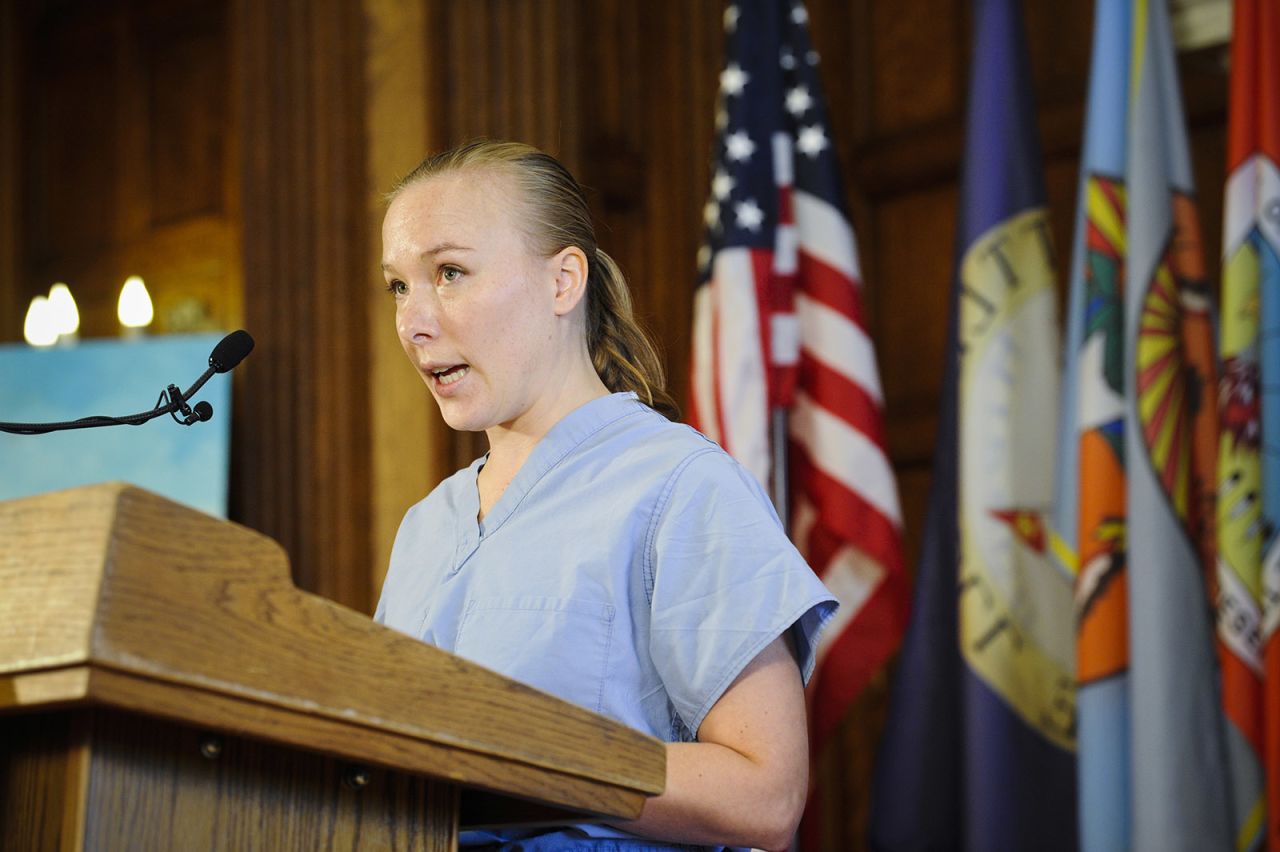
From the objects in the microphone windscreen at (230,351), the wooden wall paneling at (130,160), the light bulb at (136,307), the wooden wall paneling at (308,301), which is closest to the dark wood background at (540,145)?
the wooden wall paneling at (308,301)

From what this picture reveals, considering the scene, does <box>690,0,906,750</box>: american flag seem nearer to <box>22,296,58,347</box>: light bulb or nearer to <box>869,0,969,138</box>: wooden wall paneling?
<box>869,0,969,138</box>: wooden wall paneling

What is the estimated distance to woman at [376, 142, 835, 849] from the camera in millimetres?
1216

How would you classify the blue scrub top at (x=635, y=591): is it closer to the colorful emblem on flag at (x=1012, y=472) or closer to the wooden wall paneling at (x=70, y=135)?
the colorful emblem on flag at (x=1012, y=472)

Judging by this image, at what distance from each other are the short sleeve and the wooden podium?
0.23 meters

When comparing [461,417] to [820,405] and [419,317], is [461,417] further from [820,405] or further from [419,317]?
[820,405]

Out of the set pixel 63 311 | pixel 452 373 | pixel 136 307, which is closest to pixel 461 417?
pixel 452 373

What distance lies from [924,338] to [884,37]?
28.9 inches

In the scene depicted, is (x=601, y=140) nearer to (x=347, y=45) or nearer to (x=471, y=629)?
(x=347, y=45)

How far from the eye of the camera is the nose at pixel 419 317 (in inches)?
56.7

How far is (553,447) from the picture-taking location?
57.3 inches

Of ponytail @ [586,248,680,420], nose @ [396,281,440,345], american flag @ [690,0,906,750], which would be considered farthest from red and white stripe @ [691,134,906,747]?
nose @ [396,281,440,345]

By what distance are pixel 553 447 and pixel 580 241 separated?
250 millimetres

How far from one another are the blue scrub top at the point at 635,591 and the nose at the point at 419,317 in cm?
18

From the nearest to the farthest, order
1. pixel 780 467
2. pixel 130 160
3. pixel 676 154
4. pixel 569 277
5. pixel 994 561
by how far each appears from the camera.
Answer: pixel 569 277, pixel 994 561, pixel 780 467, pixel 676 154, pixel 130 160
